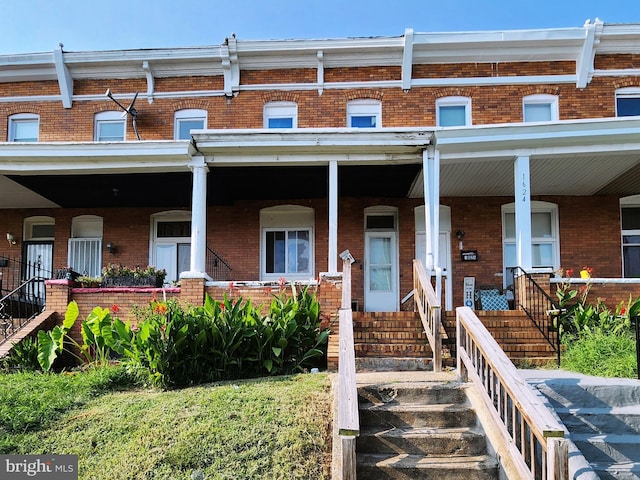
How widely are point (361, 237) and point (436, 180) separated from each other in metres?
3.45

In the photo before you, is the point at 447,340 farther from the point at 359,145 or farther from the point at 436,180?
the point at 359,145

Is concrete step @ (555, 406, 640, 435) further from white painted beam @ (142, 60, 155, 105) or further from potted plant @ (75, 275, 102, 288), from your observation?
white painted beam @ (142, 60, 155, 105)

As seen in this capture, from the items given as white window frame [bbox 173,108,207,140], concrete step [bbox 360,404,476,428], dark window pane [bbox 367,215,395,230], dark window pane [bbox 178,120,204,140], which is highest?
white window frame [bbox 173,108,207,140]

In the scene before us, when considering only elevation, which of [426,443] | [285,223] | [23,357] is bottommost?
[426,443]

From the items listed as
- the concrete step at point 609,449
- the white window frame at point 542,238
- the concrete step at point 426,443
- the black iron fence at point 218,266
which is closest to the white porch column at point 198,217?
the black iron fence at point 218,266

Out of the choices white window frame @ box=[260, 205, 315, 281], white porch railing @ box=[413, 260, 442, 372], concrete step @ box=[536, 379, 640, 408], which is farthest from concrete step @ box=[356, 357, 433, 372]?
white window frame @ box=[260, 205, 315, 281]

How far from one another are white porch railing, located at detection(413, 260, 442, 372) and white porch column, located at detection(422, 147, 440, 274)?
116 centimetres

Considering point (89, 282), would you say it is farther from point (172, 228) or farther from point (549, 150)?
point (549, 150)

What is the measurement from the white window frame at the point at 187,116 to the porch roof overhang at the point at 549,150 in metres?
5.69

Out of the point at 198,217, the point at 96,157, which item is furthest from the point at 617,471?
the point at 96,157

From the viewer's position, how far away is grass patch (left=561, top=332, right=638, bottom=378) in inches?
320

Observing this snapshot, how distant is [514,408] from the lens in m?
5.06

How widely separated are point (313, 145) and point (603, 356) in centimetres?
602

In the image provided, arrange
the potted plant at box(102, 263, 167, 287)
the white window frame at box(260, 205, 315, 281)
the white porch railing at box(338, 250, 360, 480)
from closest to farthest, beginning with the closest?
the white porch railing at box(338, 250, 360, 480) < the potted plant at box(102, 263, 167, 287) < the white window frame at box(260, 205, 315, 281)
